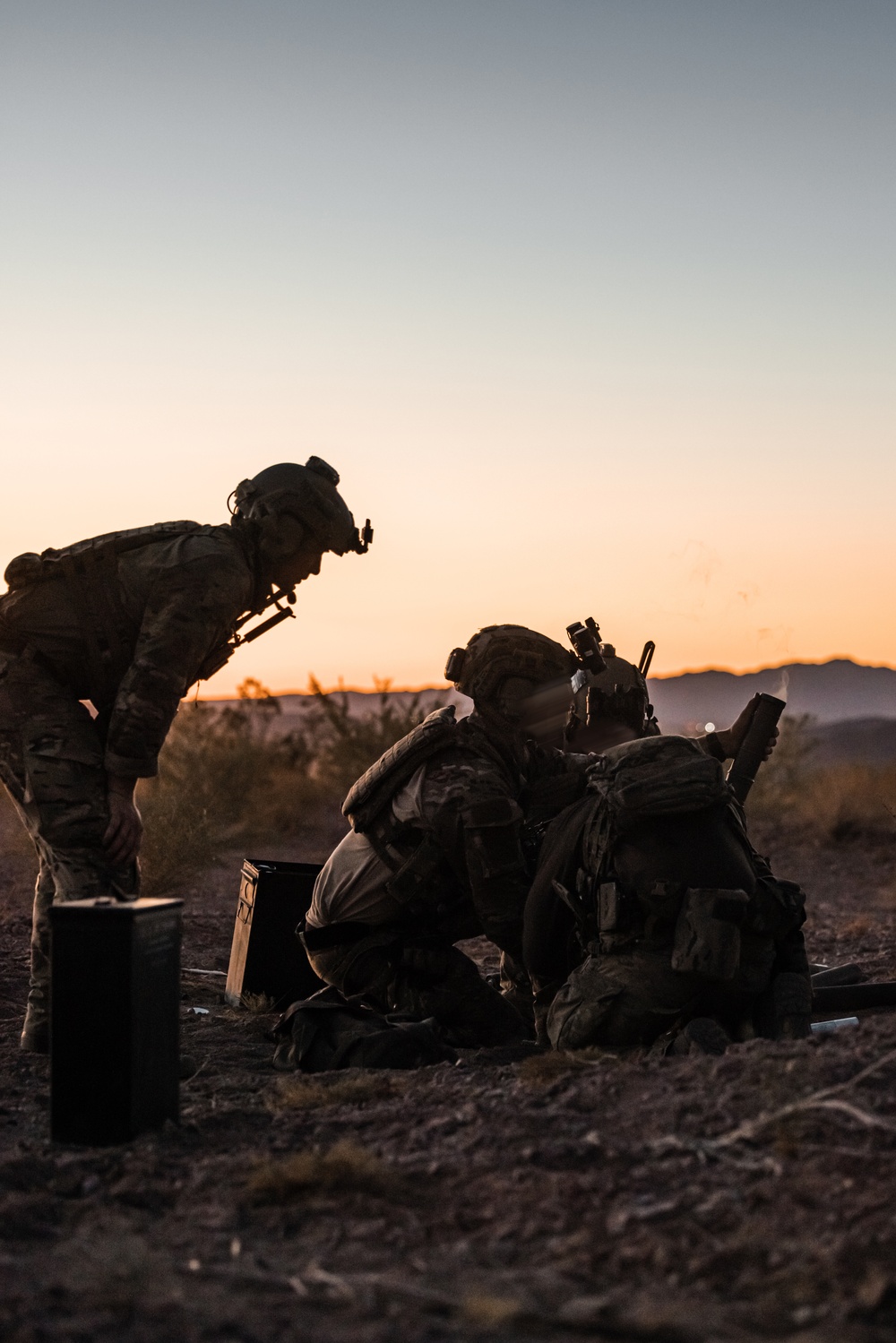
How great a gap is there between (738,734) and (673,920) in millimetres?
1789

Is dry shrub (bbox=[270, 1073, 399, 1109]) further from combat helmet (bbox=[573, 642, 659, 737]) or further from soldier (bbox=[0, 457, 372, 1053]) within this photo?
combat helmet (bbox=[573, 642, 659, 737])

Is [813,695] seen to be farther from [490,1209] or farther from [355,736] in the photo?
[490,1209]

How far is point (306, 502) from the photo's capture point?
552 centimetres

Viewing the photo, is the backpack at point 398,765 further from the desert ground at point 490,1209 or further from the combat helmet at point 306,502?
the desert ground at point 490,1209

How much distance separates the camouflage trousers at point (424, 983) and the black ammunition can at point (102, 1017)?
5.95ft

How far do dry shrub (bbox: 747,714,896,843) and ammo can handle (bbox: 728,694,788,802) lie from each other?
8115 mm

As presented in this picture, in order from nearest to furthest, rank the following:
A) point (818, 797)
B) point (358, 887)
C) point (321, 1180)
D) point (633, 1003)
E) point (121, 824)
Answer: point (321, 1180) → point (633, 1003) → point (121, 824) → point (358, 887) → point (818, 797)

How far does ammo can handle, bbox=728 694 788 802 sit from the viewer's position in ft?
20.0

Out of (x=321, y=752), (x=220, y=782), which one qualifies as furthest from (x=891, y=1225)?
(x=321, y=752)

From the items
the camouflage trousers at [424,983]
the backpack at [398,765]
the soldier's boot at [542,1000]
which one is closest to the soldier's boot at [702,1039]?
the soldier's boot at [542,1000]

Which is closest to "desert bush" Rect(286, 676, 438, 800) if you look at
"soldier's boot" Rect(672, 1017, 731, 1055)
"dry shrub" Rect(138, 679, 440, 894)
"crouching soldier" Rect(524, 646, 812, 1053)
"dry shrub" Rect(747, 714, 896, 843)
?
"dry shrub" Rect(138, 679, 440, 894)

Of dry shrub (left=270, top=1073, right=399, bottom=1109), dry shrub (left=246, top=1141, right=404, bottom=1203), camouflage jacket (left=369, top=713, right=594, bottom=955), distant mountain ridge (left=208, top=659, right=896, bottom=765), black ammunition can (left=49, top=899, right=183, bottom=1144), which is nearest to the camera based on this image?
dry shrub (left=246, top=1141, right=404, bottom=1203)

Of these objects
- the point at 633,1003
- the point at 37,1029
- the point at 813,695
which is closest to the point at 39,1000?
the point at 37,1029

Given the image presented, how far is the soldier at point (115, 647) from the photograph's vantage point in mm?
5156
